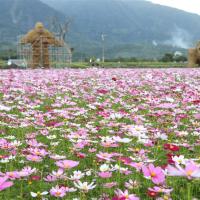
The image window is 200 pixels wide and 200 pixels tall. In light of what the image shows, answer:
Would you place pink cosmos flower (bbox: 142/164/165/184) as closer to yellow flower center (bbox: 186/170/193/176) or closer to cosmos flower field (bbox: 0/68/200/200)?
cosmos flower field (bbox: 0/68/200/200)

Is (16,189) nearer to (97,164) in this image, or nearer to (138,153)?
(97,164)

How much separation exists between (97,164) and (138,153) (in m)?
0.33

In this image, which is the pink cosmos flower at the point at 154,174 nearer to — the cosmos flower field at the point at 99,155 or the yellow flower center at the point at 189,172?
the cosmos flower field at the point at 99,155

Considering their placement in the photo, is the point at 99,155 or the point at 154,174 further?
the point at 99,155

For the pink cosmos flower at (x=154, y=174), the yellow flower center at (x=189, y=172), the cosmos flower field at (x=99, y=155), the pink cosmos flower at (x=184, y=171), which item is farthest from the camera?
the cosmos flower field at (x=99, y=155)

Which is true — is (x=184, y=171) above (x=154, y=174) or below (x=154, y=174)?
above

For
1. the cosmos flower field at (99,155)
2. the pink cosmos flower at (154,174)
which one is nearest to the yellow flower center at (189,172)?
the cosmos flower field at (99,155)

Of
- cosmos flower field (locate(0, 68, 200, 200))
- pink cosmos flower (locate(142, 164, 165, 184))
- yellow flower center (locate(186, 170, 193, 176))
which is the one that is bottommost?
cosmos flower field (locate(0, 68, 200, 200))

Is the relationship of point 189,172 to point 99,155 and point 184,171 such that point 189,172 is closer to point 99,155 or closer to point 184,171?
point 184,171

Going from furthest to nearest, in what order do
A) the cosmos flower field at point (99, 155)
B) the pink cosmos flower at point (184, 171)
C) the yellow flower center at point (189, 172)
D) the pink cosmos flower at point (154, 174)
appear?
the cosmos flower field at point (99, 155), the pink cosmos flower at point (154, 174), the yellow flower center at point (189, 172), the pink cosmos flower at point (184, 171)

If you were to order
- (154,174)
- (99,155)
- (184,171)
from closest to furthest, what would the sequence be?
(184,171), (154,174), (99,155)

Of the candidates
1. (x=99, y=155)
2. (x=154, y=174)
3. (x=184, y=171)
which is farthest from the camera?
(x=99, y=155)

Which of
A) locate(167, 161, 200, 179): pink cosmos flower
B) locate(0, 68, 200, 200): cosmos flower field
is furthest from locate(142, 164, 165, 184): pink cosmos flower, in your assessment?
locate(167, 161, 200, 179): pink cosmos flower

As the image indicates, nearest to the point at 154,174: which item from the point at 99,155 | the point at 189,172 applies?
the point at 189,172
